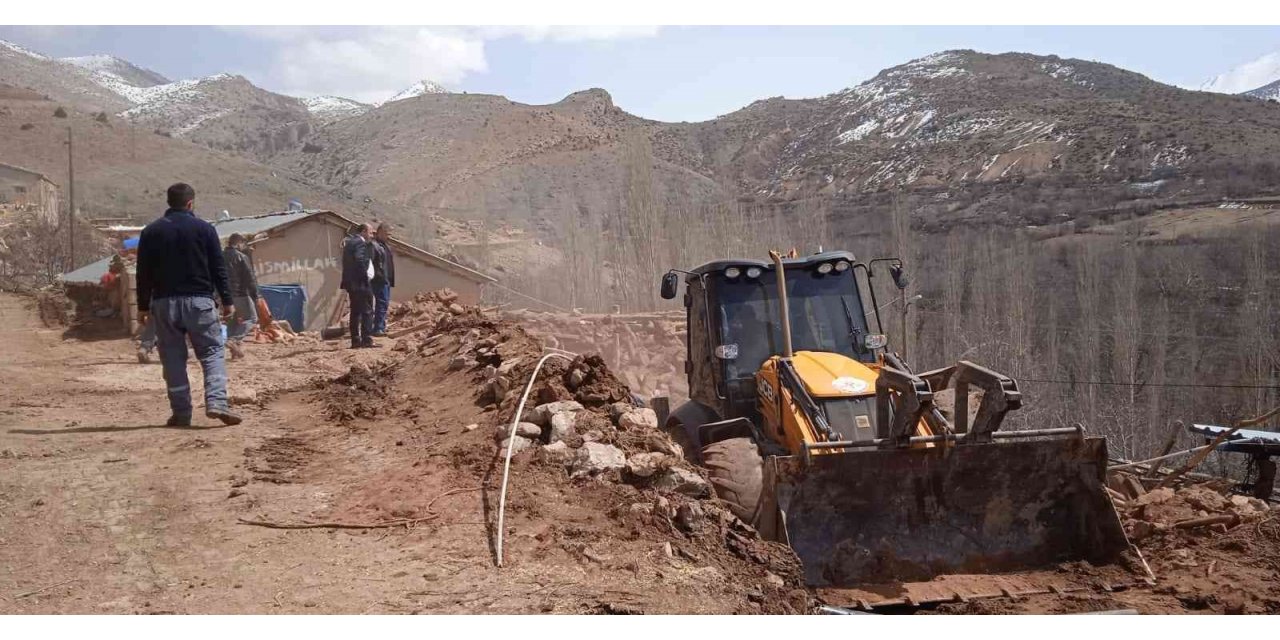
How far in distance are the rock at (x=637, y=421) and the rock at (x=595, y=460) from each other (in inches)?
24.5

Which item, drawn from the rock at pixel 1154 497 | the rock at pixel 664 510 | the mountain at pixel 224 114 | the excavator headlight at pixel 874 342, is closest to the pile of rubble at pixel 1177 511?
the rock at pixel 1154 497

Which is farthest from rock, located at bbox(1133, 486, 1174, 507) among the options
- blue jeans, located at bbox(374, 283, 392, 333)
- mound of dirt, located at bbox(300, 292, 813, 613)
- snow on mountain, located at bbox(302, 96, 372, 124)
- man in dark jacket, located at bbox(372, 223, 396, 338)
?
snow on mountain, located at bbox(302, 96, 372, 124)

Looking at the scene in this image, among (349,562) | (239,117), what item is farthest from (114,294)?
(239,117)

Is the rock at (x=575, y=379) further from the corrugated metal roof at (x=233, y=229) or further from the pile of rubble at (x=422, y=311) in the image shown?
the corrugated metal roof at (x=233, y=229)

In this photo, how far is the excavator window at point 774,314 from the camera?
8.70 m

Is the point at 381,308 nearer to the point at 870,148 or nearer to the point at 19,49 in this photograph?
the point at 870,148

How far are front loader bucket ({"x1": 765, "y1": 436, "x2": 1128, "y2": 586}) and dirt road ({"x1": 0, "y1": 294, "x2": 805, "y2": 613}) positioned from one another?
49.4 inches

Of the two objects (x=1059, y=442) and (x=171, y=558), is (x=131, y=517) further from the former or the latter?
(x=1059, y=442)

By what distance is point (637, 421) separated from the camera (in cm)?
743

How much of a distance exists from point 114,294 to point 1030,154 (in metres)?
54.1

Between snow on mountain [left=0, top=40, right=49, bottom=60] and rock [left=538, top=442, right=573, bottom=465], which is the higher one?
snow on mountain [left=0, top=40, right=49, bottom=60]

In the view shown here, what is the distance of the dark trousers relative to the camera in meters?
14.3

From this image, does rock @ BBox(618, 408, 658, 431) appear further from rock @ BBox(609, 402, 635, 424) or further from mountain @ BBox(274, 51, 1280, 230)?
mountain @ BBox(274, 51, 1280, 230)

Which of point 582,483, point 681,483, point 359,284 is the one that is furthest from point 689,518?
point 359,284
